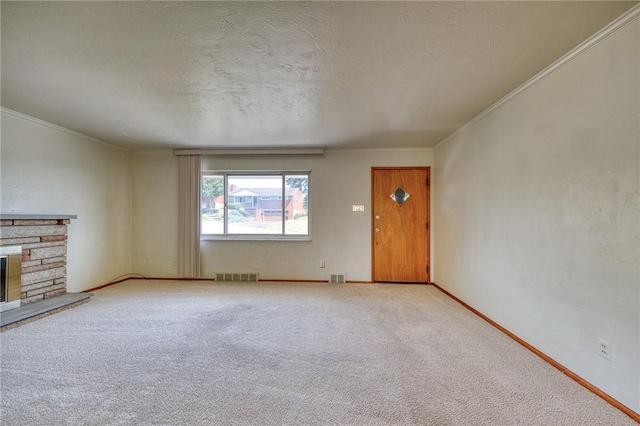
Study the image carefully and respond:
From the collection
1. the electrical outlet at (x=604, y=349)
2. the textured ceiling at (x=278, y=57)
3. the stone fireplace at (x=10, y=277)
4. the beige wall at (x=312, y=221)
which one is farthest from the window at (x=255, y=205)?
the electrical outlet at (x=604, y=349)

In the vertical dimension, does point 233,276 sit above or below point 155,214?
below

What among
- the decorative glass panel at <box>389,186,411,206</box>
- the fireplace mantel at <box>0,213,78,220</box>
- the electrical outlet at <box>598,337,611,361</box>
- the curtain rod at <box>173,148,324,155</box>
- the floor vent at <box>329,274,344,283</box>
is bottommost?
the floor vent at <box>329,274,344,283</box>

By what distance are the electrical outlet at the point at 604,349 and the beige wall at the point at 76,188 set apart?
576 cm

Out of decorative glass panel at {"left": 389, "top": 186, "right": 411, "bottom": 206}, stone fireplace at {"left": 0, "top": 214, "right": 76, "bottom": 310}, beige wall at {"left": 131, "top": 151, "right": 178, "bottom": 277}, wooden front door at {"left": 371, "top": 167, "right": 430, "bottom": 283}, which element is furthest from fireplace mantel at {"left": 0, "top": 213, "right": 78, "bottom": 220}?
decorative glass panel at {"left": 389, "top": 186, "right": 411, "bottom": 206}

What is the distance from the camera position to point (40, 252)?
3322mm

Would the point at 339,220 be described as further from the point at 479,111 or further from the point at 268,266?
the point at 479,111

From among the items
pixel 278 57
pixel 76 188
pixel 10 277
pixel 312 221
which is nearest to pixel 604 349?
pixel 278 57

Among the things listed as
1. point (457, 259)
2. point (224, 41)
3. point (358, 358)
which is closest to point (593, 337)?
point (358, 358)

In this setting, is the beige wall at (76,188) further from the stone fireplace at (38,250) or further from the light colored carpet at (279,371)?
the light colored carpet at (279,371)

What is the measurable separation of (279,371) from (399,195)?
11.5 feet

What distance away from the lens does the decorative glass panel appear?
4620 mm

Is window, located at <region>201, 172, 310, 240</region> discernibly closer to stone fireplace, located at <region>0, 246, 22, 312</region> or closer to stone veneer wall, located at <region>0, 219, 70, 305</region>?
stone veneer wall, located at <region>0, 219, 70, 305</region>

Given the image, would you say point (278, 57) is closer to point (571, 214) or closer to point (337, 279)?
point (571, 214)

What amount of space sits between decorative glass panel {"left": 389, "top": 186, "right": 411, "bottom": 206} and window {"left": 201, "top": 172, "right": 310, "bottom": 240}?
1.57 metres
